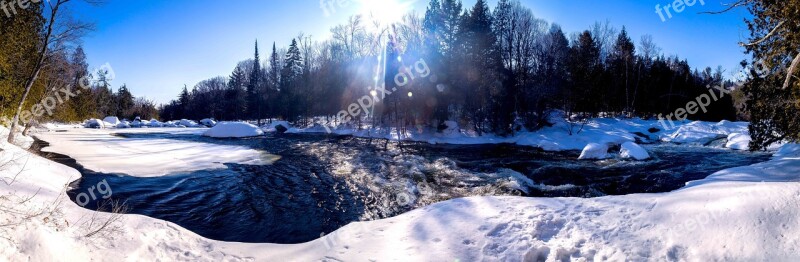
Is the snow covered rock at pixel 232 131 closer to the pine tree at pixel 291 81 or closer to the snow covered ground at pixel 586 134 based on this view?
the snow covered ground at pixel 586 134

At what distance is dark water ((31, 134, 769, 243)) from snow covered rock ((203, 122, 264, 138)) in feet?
68.0

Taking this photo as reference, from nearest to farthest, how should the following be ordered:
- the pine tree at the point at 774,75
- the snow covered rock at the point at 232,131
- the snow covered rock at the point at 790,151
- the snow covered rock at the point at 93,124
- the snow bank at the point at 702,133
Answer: the pine tree at the point at 774,75, the snow covered rock at the point at 790,151, the snow bank at the point at 702,133, the snow covered rock at the point at 232,131, the snow covered rock at the point at 93,124

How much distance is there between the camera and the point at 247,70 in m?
86.9

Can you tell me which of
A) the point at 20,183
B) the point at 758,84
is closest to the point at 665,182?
the point at 758,84

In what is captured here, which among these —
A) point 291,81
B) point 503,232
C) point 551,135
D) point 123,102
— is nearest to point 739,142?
point 551,135

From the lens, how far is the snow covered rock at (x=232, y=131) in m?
36.4

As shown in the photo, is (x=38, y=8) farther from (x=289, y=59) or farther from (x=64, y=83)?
(x=289, y=59)

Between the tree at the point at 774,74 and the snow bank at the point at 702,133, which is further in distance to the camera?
the snow bank at the point at 702,133

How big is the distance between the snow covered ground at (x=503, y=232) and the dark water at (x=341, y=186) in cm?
146

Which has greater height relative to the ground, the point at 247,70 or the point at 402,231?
the point at 247,70

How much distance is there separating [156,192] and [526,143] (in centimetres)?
2588

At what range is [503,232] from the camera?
5582 mm

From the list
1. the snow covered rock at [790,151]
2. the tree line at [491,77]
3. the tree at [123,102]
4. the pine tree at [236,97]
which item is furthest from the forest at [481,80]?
the tree at [123,102]

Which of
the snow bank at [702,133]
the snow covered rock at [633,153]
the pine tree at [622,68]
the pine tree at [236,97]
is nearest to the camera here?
the snow covered rock at [633,153]
